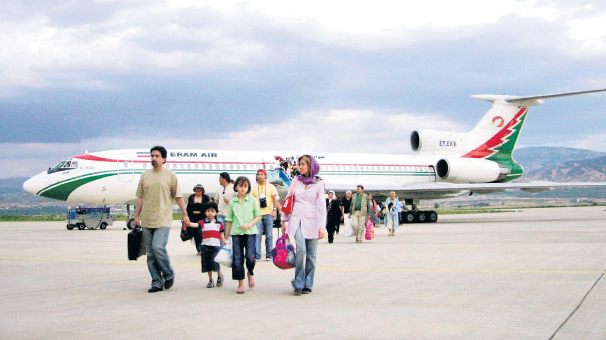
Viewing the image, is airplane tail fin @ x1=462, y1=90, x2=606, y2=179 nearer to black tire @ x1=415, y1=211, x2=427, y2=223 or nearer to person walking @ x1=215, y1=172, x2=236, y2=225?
black tire @ x1=415, y1=211, x2=427, y2=223

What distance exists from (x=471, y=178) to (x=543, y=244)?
19599 mm

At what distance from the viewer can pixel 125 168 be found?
2562cm

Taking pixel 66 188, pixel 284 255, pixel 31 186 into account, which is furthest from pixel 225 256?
pixel 31 186

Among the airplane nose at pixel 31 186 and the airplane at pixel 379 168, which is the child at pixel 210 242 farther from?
the airplane nose at pixel 31 186

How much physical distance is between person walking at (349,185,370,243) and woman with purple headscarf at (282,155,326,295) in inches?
346

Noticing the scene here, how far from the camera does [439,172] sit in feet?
114

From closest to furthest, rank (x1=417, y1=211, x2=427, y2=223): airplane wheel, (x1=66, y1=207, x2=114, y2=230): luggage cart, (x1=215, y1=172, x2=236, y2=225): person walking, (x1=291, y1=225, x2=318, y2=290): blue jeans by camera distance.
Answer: (x1=291, y1=225, x2=318, y2=290): blue jeans → (x1=215, y1=172, x2=236, y2=225): person walking → (x1=66, y1=207, x2=114, y2=230): luggage cart → (x1=417, y1=211, x2=427, y2=223): airplane wheel

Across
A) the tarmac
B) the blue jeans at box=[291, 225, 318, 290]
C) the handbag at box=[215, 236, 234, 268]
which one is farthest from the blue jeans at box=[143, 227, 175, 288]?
the blue jeans at box=[291, 225, 318, 290]

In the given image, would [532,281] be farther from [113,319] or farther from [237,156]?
[237,156]

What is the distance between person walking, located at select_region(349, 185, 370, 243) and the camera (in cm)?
1702

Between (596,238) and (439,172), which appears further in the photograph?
(439,172)

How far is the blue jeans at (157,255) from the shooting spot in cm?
830

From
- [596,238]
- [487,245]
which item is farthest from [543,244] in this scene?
[596,238]

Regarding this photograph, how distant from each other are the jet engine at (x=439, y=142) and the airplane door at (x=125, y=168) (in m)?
17.1
